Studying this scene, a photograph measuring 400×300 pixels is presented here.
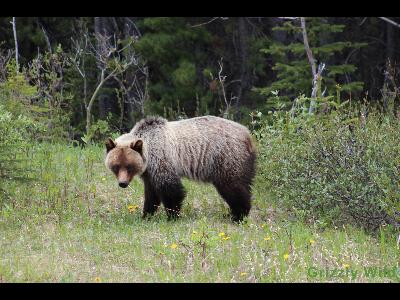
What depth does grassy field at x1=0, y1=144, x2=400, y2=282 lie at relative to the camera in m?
7.22

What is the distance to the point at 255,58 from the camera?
82.2ft

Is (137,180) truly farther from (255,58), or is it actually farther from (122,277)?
(255,58)

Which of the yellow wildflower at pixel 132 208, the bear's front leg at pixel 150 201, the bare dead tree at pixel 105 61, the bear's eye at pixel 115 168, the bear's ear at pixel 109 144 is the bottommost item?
the yellow wildflower at pixel 132 208

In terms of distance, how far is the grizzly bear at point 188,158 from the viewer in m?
9.76

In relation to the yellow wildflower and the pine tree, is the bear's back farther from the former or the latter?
the pine tree

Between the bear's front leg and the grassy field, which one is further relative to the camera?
the bear's front leg

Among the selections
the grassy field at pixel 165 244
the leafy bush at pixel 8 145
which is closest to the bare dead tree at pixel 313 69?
the grassy field at pixel 165 244

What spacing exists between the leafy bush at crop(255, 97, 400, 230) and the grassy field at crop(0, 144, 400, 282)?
0.29m

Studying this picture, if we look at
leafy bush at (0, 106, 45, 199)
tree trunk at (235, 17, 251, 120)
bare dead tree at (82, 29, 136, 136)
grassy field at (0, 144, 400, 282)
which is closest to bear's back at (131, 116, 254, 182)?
grassy field at (0, 144, 400, 282)

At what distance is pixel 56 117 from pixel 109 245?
6.97 meters

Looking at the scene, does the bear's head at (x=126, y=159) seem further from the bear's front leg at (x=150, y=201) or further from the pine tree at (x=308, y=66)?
the pine tree at (x=308, y=66)

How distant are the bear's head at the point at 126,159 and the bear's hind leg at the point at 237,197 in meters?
1.16

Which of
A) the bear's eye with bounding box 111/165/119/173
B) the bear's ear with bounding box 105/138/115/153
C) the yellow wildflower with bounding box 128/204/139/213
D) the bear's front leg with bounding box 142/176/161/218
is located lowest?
the yellow wildflower with bounding box 128/204/139/213
